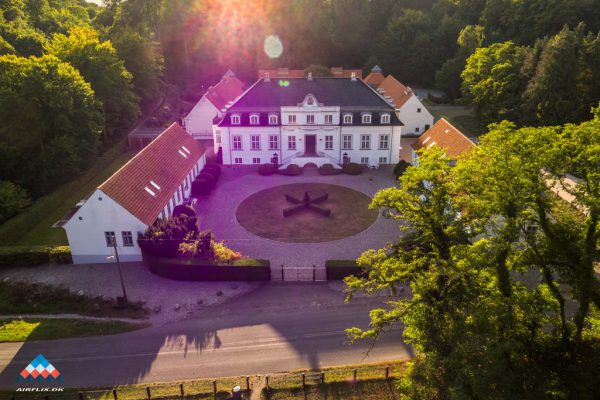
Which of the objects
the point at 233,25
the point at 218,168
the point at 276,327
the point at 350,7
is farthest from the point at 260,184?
the point at 350,7

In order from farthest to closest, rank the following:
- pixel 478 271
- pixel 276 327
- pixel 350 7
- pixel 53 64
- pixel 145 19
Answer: pixel 350 7 → pixel 145 19 → pixel 53 64 → pixel 276 327 → pixel 478 271

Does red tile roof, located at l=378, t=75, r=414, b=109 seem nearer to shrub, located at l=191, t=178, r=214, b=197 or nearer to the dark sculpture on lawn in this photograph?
the dark sculpture on lawn

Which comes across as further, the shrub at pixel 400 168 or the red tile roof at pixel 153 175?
the shrub at pixel 400 168

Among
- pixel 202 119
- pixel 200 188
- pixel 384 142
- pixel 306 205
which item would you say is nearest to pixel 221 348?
pixel 306 205

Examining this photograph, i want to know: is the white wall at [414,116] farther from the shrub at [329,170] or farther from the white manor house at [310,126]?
the shrub at [329,170]

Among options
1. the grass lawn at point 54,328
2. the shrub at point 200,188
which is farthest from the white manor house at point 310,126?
the grass lawn at point 54,328

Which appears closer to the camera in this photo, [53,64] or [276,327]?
[276,327]

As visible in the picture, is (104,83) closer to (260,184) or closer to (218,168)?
(218,168)
